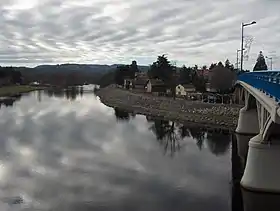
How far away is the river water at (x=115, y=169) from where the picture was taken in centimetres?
1817

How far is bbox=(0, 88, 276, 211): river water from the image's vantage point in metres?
18.2

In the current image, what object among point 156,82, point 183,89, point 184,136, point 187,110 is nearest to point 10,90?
point 156,82

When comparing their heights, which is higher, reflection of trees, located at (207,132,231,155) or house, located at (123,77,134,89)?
house, located at (123,77,134,89)

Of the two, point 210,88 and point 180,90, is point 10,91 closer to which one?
point 180,90

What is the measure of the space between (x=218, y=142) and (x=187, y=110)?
58.6 ft

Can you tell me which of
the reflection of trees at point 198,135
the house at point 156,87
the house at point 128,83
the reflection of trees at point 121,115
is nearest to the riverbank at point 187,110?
the reflection of trees at point 121,115

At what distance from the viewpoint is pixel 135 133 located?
129 feet

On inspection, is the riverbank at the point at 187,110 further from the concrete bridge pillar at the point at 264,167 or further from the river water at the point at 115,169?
the concrete bridge pillar at the point at 264,167

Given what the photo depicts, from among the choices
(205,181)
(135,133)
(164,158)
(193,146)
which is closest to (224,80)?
(135,133)

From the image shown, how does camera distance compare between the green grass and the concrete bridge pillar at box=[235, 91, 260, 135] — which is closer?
the concrete bridge pillar at box=[235, 91, 260, 135]

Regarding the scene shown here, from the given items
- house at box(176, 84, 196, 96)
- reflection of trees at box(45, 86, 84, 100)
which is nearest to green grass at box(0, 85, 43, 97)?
reflection of trees at box(45, 86, 84, 100)

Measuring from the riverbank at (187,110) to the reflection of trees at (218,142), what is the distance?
3.78m

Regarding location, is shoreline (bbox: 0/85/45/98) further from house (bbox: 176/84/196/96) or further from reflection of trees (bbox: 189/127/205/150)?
reflection of trees (bbox: 189/127/205/150)

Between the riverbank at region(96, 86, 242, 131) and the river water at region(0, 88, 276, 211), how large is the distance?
4143mm
